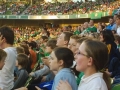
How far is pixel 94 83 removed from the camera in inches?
93.7

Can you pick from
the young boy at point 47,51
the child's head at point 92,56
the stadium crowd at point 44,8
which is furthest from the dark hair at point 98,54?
the stadium crowd at point 44,8

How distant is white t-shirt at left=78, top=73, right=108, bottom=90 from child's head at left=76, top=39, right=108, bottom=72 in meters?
0.09

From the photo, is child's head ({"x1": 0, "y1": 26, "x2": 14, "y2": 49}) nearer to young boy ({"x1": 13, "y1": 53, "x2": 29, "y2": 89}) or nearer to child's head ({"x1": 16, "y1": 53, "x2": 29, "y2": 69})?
young boy ({"x1": 13, "y1": 53, "x2": 29, "y2": 89})

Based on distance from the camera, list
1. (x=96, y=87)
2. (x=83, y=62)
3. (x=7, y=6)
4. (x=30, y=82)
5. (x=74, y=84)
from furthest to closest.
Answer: (x=7, y=6) < (x=30, y=82) < (x=74, y=84) < (x=83, y=62) < (x=96, y=87)

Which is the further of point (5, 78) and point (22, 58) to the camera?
point (22, 58)

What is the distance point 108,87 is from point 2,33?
196 centimetres

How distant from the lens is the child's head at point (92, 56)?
2453 millimetres

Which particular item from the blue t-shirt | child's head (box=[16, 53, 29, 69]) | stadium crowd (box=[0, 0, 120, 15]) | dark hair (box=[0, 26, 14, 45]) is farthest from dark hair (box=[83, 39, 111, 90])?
stadium crowd (box=[0, 0, 120, 15])

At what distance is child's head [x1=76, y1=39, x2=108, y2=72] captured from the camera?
2.45m

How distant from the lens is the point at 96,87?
235cm

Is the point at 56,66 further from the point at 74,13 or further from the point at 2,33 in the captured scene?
the point at 74,13

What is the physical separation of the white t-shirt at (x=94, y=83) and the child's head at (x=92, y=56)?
3.6 inches

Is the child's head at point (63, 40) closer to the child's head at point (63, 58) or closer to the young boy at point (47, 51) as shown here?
the young boy at point (47, 51)

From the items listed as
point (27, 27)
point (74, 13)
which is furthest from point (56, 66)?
point (27, 27)
